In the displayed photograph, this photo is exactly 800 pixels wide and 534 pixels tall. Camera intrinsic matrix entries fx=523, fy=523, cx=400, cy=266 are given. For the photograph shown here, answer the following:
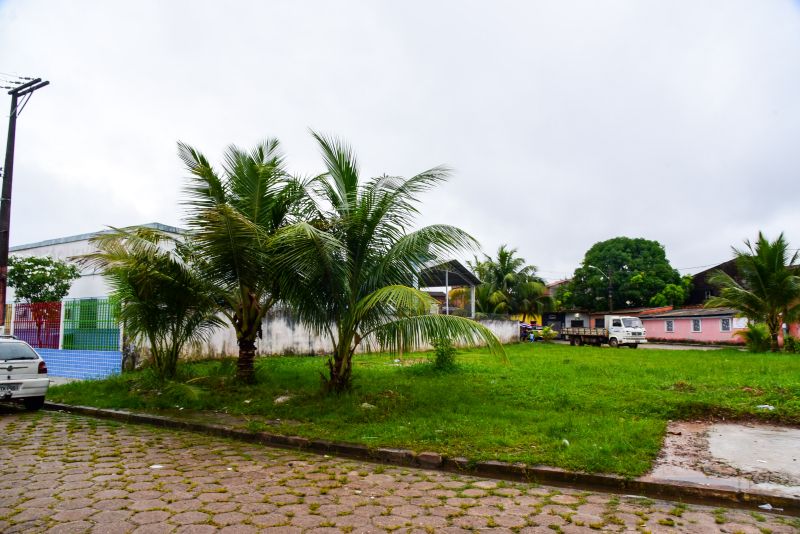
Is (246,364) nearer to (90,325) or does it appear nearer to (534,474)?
(90,325)

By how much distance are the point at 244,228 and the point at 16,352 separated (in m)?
4.79

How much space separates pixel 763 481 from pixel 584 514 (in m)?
1.96

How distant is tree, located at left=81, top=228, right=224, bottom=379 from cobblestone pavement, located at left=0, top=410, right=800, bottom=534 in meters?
3.60

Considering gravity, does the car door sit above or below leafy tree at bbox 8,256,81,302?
below

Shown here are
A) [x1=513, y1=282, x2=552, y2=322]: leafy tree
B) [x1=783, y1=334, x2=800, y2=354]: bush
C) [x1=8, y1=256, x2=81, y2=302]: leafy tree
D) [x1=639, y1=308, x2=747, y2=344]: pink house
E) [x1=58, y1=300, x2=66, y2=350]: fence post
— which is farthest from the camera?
[x1=513, y1=282, x2=552, y2=322]: leafy tree

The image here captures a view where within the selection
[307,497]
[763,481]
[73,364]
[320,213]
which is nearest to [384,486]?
[307,497]

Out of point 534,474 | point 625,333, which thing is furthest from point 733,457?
point 625,333

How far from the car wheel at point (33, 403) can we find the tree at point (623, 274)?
Result: 4146 cm

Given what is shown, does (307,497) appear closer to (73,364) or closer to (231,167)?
(231,167)

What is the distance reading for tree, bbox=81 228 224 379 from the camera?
351 inches

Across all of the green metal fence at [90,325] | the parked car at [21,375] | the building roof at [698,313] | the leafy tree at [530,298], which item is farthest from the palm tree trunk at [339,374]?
the building roof at [698,313]

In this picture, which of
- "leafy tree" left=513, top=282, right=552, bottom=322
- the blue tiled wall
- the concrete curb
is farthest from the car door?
"leafy tree" left=513, top=282, right=552, bottom=322

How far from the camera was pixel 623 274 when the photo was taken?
4631 centimetres

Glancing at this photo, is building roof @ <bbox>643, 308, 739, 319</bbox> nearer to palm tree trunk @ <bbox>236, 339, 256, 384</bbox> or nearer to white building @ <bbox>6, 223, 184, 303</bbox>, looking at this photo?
palm tree trunk @ <bbox>236, 339, 256, 384</bbox>
